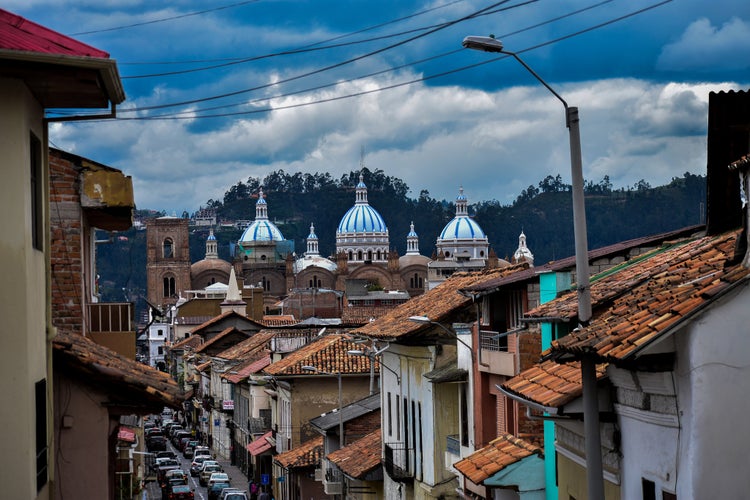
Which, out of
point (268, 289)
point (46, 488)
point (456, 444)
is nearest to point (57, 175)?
point (46, 488)

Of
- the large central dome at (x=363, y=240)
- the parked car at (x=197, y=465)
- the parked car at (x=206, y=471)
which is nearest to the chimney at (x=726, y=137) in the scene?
the parked car at (x=206, y=471)

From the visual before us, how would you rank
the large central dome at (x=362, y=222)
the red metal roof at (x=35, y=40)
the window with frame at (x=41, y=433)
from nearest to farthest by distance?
the red metal roof at (x=35, y=40) → the window with frame at (x=41, y=433) → the large central dome at (x=362, y=222)

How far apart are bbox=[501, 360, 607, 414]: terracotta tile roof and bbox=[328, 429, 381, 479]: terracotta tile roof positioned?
56.8 ft

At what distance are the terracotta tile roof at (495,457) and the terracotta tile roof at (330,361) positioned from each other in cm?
1902

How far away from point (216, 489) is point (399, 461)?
24.7 meters

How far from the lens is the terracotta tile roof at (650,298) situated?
877cm

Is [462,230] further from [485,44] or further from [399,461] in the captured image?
[485,44]

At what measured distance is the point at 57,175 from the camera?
16.6 metres

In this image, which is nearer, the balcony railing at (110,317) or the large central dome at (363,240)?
the balcony railing at (110,317)

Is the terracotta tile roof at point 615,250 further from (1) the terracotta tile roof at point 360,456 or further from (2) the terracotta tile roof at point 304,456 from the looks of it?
(2) the terracotta tile roof at point 304,456

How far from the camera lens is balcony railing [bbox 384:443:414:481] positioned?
27.7m

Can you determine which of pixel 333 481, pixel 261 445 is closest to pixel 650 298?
pixel 333 481

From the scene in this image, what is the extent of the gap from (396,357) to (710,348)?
2125 centimetres

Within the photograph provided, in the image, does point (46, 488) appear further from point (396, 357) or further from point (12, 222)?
point (396, 357)
